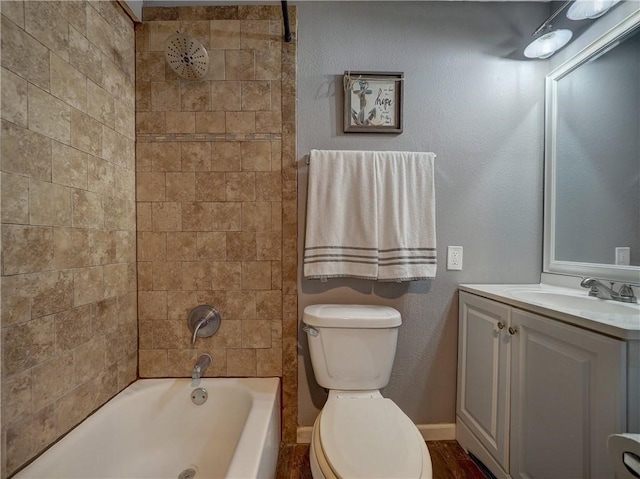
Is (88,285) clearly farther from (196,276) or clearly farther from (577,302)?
(577,302)

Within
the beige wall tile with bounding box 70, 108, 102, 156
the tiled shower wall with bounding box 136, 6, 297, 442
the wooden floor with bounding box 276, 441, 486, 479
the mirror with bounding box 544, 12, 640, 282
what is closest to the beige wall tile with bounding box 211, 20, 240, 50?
the tiled shower wall with bounding box 136, 6, 297, 442

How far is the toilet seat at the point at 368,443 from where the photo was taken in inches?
28.4

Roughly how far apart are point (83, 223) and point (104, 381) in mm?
663

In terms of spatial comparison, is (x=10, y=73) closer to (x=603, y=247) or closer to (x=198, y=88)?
(x=198, y=88)

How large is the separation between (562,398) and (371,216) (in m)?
0.93

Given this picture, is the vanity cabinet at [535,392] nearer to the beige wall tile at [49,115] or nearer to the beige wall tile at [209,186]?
the beige wall tile at [209,186]

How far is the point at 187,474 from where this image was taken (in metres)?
1.08

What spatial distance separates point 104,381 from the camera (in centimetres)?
106

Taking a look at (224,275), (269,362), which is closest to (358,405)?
(269,362)

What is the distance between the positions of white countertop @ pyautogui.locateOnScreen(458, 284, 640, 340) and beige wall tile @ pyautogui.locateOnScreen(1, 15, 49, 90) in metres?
1.83

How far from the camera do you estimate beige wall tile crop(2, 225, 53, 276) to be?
726mm

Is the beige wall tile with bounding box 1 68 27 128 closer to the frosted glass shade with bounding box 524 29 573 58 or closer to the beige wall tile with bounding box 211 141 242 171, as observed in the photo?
the beige wall tile with bounding box 211 141 242 171

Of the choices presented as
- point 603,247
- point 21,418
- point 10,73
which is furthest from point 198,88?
point 603,247

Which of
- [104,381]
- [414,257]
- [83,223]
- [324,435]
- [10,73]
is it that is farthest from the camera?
[414,257]
